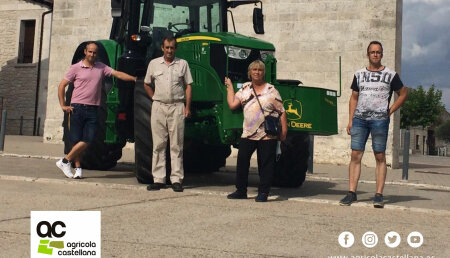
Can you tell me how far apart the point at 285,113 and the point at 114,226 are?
267 cm

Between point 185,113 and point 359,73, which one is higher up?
point 359,73

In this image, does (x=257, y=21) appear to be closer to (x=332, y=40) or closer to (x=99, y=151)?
(x=99, y=151)

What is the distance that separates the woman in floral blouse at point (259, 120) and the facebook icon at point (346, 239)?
6.27 feet

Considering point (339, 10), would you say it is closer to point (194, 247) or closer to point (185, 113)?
point (185, 113)

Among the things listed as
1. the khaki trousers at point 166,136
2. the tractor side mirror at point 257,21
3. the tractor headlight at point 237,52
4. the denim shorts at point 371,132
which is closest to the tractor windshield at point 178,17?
Answer: the tractor side mirror at point 257,21

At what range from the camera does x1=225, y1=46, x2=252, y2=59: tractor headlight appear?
7.13 meters

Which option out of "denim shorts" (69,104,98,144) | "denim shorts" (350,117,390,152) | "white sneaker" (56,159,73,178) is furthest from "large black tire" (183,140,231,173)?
"denim shorts" (350,117,390,152)

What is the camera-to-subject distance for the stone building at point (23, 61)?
2714 centimetres

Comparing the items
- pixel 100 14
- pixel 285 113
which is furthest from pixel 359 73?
pixel 100 14

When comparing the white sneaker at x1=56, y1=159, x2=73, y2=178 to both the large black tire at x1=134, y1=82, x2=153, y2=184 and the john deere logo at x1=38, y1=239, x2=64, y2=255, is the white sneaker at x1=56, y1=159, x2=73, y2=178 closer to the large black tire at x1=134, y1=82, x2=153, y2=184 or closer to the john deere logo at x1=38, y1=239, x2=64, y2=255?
the large black tire at x1=134, y1=82, x2=153, y2=184

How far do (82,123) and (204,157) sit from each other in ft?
8.52

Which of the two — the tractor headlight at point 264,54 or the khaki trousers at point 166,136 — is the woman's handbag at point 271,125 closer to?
the khaki trousers at point 166,136

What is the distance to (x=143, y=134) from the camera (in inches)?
279

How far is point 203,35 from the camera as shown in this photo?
7281 mm
